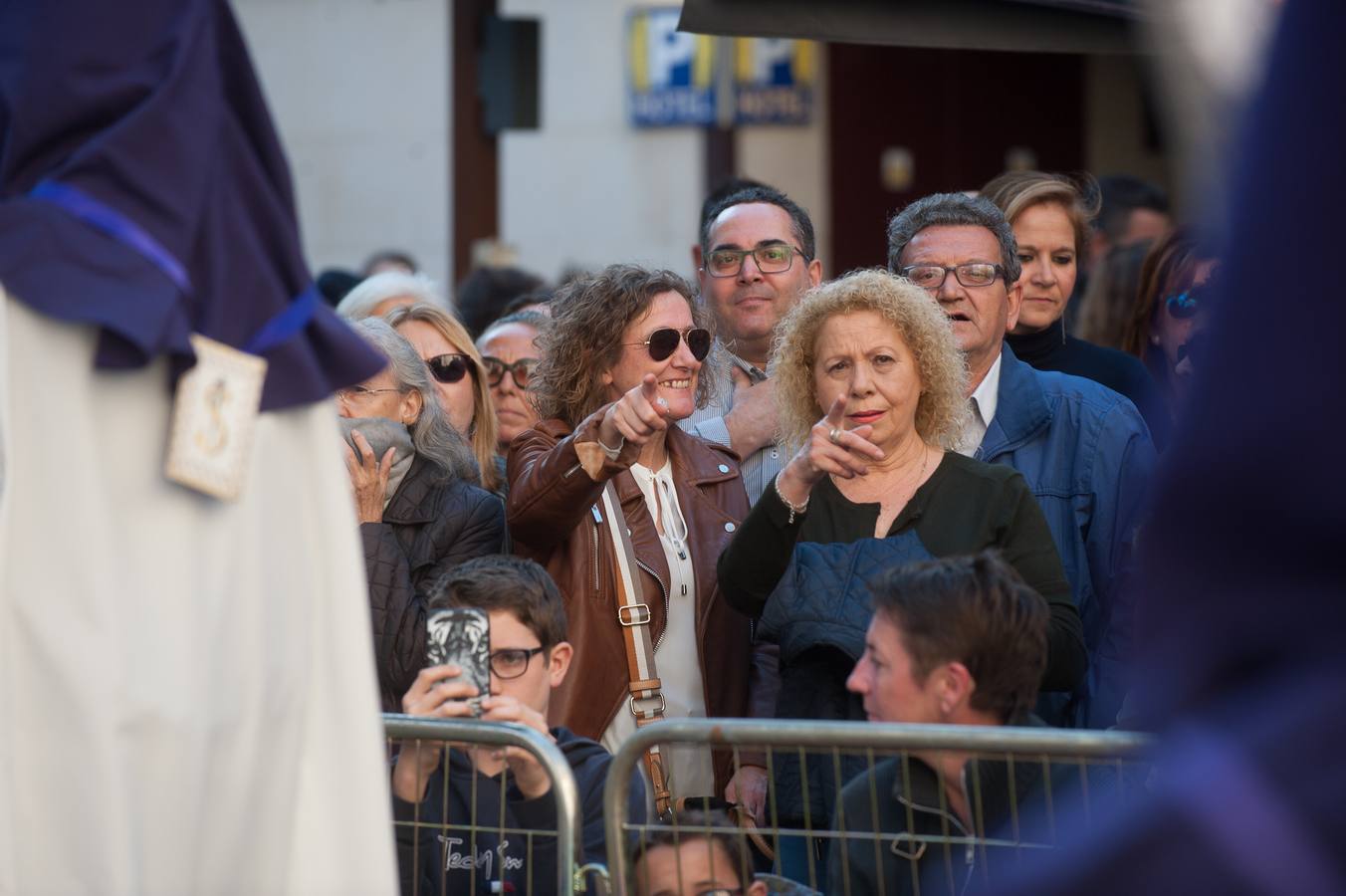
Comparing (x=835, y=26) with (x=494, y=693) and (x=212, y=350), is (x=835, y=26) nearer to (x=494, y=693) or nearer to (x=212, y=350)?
(x=494, y=693)

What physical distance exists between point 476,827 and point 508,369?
2.74m

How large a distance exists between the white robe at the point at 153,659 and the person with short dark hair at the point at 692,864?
0.94m

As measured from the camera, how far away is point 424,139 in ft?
42.6

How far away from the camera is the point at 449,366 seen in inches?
198

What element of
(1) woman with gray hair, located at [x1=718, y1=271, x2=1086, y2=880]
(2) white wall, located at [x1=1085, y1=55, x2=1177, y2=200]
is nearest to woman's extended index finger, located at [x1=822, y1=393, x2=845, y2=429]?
(1) woman with gray hair, located at [x1=718, y1=271, x2=1086, y2=880]

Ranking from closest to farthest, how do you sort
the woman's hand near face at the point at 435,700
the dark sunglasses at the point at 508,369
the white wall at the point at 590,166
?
the woman's hand near face at the point at 435,700 < the dark sunglasses at the point at 508,369 < the white wall at the point at 590,166

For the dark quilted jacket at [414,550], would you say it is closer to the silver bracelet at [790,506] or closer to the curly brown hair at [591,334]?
the curly brown hair at [591,334]

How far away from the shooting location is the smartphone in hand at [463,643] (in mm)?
3092

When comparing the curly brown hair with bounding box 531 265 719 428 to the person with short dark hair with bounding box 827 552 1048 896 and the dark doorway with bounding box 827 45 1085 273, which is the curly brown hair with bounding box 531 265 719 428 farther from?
the dark doorway with bounding box 827 45 1085 273

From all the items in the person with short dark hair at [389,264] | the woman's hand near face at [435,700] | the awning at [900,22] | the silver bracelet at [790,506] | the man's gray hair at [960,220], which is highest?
the awning at [900,22]

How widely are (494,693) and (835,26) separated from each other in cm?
164

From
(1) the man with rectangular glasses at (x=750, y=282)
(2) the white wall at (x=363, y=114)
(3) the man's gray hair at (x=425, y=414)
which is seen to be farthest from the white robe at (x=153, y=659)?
(2) the white wall at (x=363, y=114)

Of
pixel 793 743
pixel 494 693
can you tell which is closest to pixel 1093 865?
pixel 793 743

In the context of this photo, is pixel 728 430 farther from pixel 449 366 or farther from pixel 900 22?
pixel 900 22
